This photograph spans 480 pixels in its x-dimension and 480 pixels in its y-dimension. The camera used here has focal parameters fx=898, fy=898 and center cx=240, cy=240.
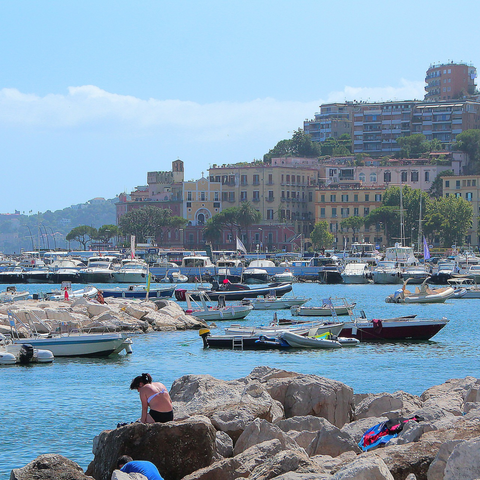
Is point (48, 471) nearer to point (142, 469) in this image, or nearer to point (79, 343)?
point (142, 469)

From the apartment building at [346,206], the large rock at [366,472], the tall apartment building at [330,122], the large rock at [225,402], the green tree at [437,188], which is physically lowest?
the large rock at [225,402]

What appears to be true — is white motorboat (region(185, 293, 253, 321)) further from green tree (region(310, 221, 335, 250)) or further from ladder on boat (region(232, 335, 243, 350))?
green tree (region(310, 221, 335, 250))

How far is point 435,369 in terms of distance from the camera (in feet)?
85.1

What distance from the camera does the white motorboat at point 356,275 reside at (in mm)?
84438

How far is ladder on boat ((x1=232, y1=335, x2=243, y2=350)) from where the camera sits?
29.7m

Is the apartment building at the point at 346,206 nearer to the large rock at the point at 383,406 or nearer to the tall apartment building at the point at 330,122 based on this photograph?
the tall apartment building at the point at 330,122

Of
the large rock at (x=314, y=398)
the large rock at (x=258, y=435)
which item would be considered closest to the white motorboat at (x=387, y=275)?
the large rock at (x=314, y=398)

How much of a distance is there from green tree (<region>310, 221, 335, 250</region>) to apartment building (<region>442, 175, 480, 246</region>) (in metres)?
16.0

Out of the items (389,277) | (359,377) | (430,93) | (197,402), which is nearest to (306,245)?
(389,277)

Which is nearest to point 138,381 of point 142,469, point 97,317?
point 142,469

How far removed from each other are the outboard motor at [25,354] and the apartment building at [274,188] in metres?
99.0

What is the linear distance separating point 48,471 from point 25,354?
16.5 m

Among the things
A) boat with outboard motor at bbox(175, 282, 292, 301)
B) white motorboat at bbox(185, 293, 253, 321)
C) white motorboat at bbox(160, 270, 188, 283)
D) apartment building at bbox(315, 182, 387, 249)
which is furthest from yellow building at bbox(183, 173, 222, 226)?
white motorboat at bbox(185, 293, 253, 321)

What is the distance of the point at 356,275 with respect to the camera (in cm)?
8438
